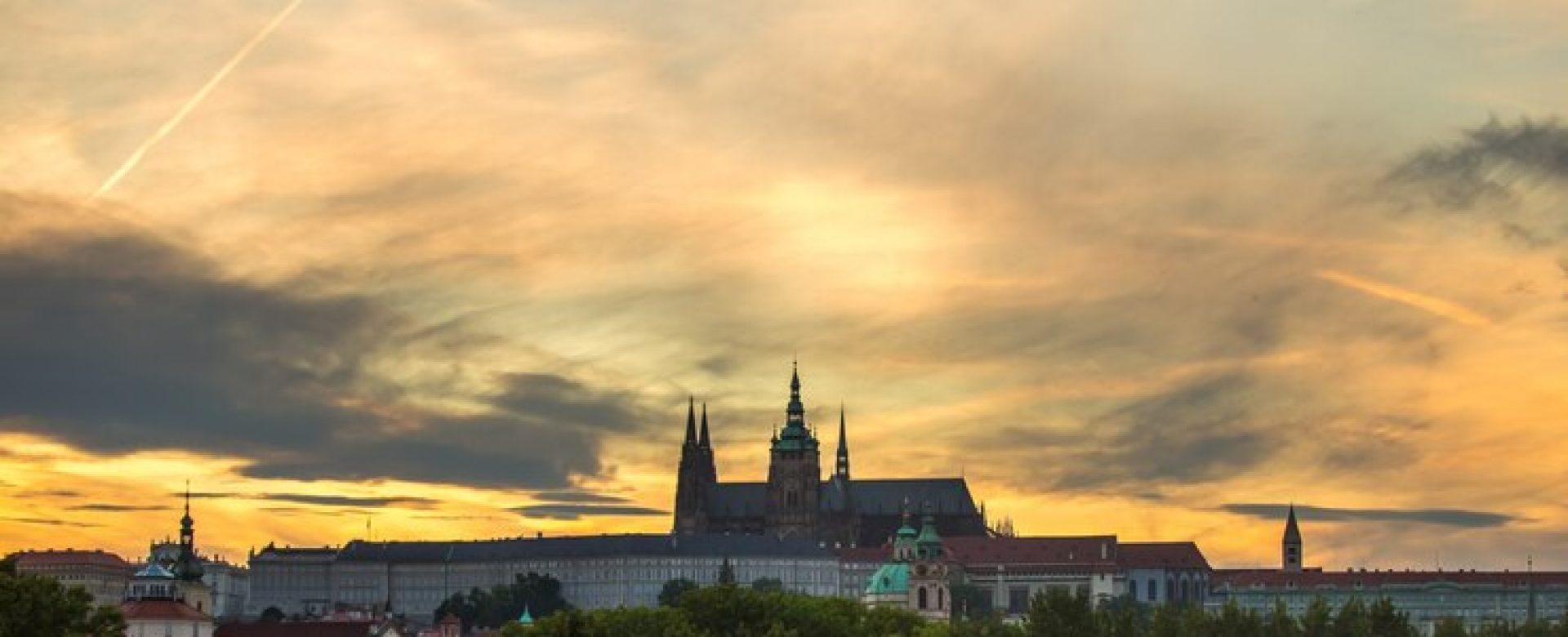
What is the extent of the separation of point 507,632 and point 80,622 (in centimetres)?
4241

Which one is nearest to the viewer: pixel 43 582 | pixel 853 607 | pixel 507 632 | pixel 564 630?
pixel 43 582

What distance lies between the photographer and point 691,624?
6024 inches

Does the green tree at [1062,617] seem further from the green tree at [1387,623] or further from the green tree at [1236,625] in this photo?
the green tree at [1387,623]

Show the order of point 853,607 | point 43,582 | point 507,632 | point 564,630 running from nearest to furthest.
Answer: point 43,582
point 564,630
point 507,632
point 853,607

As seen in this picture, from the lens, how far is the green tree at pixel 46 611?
102312mm

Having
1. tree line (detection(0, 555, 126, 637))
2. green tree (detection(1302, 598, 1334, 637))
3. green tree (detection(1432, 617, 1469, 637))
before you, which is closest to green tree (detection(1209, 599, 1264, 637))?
green tree (detection(1302, 598, 1334, 637))

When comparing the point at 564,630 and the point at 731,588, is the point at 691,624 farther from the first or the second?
the point at 564,630

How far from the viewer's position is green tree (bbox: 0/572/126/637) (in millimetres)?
102312

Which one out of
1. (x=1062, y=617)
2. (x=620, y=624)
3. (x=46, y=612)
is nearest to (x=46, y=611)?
(x=46, y=612)

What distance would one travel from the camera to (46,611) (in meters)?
105

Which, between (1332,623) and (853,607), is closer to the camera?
(1332,623)

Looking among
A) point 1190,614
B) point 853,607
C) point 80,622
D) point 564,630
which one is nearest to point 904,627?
point 853,607

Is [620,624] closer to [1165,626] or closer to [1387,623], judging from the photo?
[1165,626]

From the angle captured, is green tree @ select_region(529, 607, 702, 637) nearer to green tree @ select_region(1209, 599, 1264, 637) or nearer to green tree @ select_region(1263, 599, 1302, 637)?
green tree @ select_region(1209, 599, 1264, 637)
